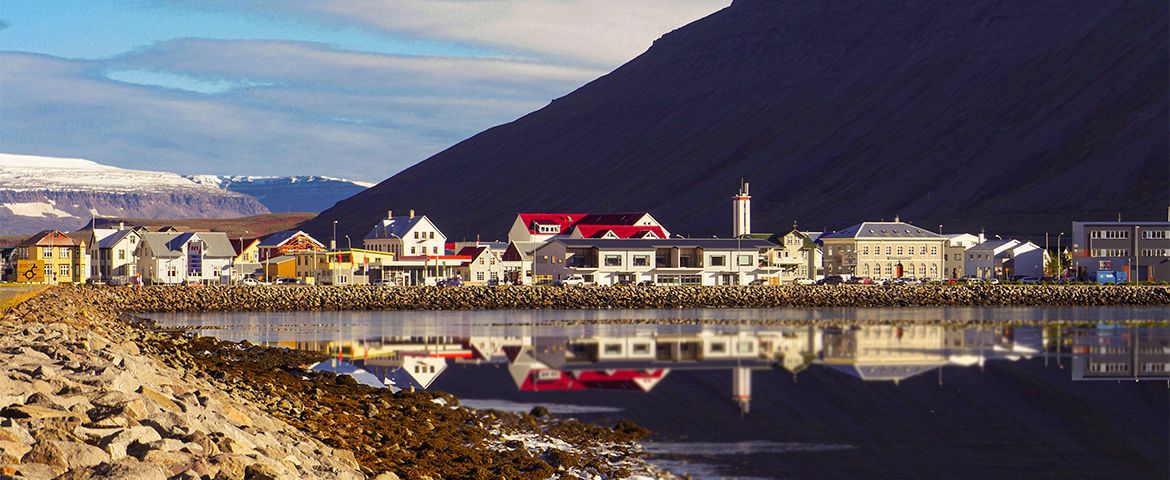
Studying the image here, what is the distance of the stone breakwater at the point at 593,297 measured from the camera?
297 feet

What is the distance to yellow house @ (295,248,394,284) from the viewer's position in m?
116

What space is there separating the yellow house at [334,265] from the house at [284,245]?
3.41 m

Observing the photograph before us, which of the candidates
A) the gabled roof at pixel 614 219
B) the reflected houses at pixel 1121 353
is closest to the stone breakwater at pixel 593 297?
the reflected houses at pixel 1121 353

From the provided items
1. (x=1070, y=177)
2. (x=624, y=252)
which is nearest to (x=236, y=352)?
(x=624, y=252)

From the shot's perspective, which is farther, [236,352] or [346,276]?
[346,276]

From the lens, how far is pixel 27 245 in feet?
393

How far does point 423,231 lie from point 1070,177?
96264 mm

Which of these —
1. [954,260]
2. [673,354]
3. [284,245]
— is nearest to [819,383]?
[673,354]

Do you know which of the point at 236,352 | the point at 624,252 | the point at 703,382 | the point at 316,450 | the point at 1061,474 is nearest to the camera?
the point at 316,450

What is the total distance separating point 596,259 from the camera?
109562 mm

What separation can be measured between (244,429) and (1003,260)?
398ft

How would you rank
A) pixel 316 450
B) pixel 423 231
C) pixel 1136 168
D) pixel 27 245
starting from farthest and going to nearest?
pixel 1136 168
pixel 423 231
pixel 27 245
pixel 316 450

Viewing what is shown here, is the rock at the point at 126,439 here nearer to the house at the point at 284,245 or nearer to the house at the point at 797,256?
the house at the point at 797,256

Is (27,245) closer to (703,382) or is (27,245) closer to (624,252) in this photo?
(624,252)
